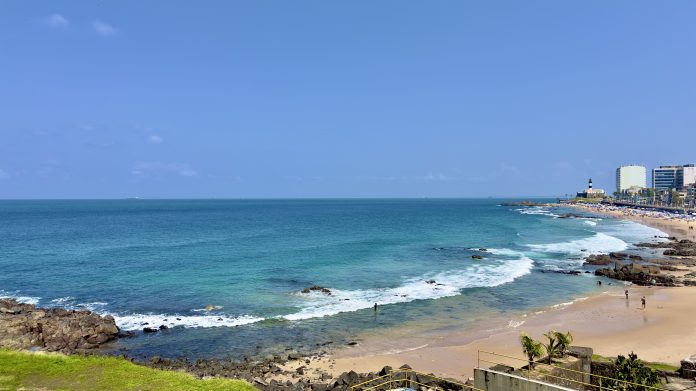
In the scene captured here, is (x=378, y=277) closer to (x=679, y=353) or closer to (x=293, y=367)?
(x=293, y=367)

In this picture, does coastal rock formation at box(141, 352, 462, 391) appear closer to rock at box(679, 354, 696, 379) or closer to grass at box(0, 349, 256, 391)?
grass at box(0, 349, 256, 391)

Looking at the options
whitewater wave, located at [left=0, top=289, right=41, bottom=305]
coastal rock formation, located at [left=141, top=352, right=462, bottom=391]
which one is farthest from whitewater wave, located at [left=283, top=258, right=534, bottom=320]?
whitewater wave, located at [left=0, top=289, right=41, bottom=305]

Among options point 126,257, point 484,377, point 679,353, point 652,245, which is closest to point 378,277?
point 679,353

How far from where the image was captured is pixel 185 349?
26734 millimetres

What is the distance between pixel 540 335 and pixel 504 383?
15.2 metres

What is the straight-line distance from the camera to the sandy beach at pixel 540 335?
2414cm

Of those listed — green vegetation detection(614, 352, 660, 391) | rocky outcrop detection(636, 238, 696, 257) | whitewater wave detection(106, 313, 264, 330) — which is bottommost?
whitewater wave detection(106, 313, 264, 330)

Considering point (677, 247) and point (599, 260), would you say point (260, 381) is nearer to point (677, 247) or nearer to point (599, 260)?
point (599, 260)

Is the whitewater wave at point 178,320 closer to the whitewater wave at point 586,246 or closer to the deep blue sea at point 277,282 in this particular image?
the deep blue sea at point 277,282

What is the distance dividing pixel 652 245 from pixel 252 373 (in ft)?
233

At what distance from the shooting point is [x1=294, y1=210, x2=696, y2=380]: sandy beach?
2414 cm

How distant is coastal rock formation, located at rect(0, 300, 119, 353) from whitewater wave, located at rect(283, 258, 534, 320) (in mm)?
12165

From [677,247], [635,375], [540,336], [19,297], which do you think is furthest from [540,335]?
[677,247]

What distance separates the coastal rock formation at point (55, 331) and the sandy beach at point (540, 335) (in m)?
14.4
